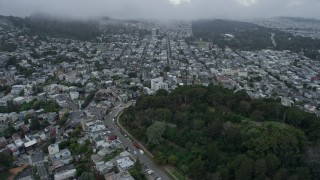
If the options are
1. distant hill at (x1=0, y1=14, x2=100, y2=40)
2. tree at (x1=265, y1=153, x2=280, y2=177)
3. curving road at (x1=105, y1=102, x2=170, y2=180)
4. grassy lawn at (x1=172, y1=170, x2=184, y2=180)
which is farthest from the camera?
distant hill at (x1=0, y1=14, x2=100, y2=40)

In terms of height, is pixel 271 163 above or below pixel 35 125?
above

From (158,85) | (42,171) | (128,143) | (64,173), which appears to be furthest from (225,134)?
(158,85)

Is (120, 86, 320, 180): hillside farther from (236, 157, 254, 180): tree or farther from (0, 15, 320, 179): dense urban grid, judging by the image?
(0, 15, 320, 179): dense urban grid

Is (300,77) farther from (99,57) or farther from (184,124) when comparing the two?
(99,57)

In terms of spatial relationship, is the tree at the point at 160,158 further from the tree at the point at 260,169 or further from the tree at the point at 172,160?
the tree at the point at 260,169

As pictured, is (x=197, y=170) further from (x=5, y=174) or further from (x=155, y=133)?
(x=5, y=174)

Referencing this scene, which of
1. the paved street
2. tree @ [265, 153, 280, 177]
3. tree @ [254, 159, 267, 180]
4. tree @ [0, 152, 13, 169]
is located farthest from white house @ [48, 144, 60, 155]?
tree @ [265, 153, 280, 177]

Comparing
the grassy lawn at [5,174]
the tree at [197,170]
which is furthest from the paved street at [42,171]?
the tree at [197,170]
